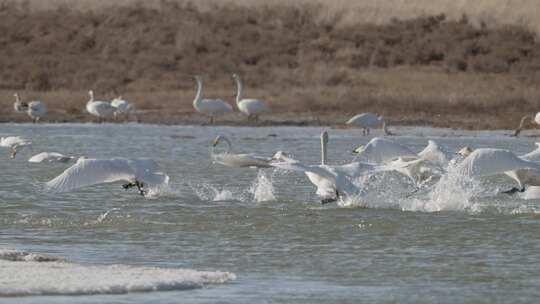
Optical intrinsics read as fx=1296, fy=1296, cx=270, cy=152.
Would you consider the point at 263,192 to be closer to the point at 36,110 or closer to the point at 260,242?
the point at 260,242

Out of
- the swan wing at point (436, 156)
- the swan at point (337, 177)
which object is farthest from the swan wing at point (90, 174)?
the swan wing at point (436, 156)

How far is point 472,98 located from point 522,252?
18609mm

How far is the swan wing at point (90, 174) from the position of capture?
12.1 meters

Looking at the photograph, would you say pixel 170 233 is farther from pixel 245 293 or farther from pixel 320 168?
pixel 245 293

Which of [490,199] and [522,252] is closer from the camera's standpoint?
[522,252]

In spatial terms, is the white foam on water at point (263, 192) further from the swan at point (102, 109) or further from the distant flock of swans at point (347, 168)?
the swan at point (102, 109)

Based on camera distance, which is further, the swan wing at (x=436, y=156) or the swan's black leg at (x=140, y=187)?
the swan wing at (x=436, y=156)

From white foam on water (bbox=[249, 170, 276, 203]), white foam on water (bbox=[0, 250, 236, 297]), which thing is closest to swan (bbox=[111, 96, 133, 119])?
white foam on water (bbox=[249, 170, 276, 203])

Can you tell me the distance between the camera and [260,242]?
11141 mm

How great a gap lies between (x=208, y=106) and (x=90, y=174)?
Answer: 47.5ft

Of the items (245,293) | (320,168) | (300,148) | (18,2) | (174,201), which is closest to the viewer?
(245,293)

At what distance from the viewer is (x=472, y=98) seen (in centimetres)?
2891

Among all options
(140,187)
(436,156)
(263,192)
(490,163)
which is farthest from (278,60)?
(490,163)

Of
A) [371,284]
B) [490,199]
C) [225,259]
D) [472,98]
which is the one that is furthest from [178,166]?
[472,98]
